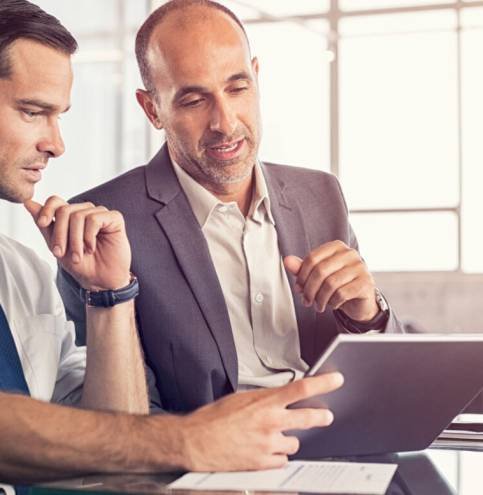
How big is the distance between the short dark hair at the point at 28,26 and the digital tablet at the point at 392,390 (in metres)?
0.96

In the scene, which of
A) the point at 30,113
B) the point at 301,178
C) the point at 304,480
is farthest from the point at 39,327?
the point at 301,178

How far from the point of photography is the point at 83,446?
1.23 m

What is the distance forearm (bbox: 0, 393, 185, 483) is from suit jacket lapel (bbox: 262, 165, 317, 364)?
2.97ft

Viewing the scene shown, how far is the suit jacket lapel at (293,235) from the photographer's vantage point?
7.01 feet

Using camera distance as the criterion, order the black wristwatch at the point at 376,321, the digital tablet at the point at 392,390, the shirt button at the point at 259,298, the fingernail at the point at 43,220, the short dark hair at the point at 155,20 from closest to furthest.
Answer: the digital tablet at the point at 392,390 < the fingernail at the point at 43,220 < the black wristwatch at the point at 376,321 < the shirt button at the point at 259,298 < the short dark hair at the point at 155,20

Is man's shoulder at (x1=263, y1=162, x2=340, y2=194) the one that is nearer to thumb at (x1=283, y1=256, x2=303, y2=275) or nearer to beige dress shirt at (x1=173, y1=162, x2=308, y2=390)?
beige dress shirt at (x1=173, y1=162, x2=308, y2=390)

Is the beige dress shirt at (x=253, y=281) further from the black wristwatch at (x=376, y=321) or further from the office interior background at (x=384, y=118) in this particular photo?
the office interior background at (x=384, y=118)

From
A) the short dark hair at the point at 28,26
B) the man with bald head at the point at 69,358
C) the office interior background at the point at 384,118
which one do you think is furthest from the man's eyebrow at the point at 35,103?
the office interior background at the point at 384,118

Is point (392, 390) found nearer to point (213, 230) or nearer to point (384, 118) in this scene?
point (213, 230)

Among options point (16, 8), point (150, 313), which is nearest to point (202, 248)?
point (150, 313)

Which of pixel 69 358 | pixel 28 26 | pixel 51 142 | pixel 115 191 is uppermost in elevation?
pixel 28 26

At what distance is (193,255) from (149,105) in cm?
50

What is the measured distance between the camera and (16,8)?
72.7 inches

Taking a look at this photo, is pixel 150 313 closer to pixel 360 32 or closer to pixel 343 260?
pixel 343 260
